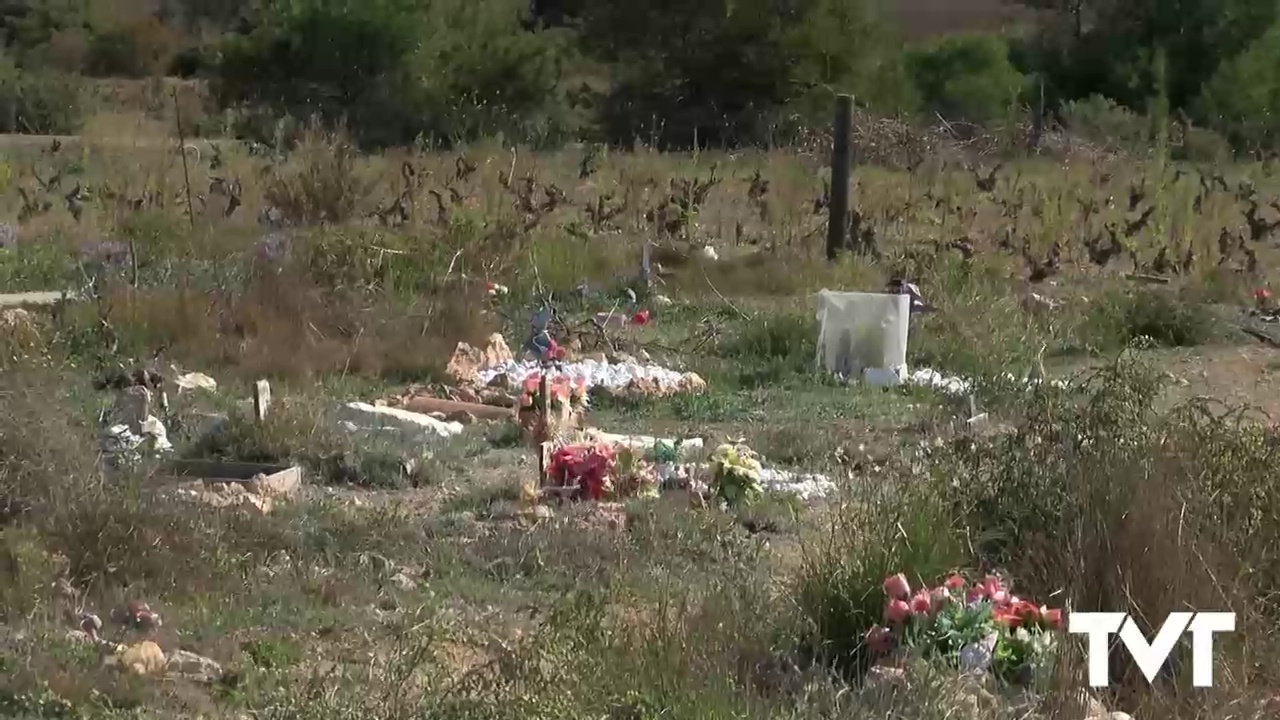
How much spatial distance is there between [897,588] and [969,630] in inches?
9.0

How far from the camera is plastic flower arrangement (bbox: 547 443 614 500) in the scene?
6105 mm

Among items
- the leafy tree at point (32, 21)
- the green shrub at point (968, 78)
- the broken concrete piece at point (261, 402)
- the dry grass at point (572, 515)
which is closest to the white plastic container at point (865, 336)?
the dry grass at point (572, 515)

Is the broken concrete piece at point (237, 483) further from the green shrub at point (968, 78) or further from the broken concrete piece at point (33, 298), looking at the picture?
the green shrub at point (968, 78)

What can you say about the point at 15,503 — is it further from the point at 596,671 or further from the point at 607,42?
the point at 607,42

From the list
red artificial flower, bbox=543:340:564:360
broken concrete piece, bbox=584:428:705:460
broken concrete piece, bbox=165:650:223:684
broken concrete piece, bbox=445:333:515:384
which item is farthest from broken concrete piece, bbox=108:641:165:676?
red artificial flower, bbox=543:340:564:360

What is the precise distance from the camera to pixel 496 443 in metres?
7.23

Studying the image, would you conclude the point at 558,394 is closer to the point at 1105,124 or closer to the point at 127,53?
the point at 1105,124

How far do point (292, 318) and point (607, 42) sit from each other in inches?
691

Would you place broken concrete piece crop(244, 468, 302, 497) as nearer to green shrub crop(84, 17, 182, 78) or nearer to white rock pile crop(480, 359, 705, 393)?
white rock pile crop(480, 359, 705, 393)

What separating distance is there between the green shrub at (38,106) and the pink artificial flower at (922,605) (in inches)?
817

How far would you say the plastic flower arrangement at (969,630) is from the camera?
3.95m

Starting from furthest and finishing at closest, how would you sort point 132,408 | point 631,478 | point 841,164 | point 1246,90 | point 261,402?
point 1246,90, point 841,164, point 261,402, point 132,408, point 631,478

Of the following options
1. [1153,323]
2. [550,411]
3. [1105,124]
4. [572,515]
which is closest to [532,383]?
[550,411]

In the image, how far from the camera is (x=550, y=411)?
281 inches
